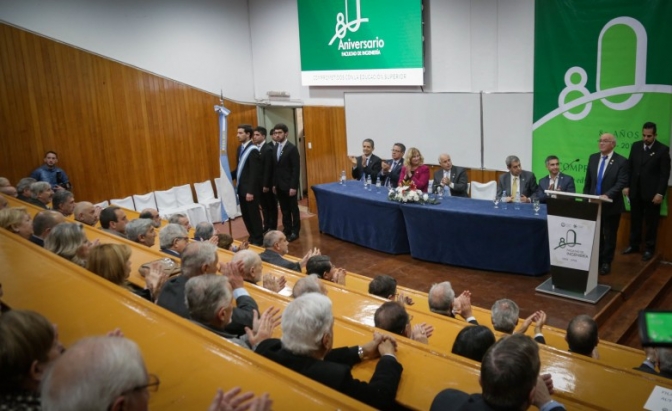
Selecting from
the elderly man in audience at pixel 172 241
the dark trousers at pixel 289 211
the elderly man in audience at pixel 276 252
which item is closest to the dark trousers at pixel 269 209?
the dark trousers at pixel 289 211

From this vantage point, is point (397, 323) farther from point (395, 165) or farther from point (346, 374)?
point (395, 165)

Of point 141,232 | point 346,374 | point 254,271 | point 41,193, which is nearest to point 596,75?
point 254,271

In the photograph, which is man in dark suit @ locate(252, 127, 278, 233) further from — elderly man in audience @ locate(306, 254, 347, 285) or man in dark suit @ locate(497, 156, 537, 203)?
elderly man in audience @ locate(306, 254, 347, 285)

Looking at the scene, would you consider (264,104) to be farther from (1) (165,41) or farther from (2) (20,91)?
(2) (20,91)

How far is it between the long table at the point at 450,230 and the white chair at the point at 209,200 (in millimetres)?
3009

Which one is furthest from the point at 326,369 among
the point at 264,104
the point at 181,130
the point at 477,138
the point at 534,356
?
the point at 264,104

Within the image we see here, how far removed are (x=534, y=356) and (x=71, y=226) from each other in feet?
9.67

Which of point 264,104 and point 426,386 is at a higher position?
point 264,104

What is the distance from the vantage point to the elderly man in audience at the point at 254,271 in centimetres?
371

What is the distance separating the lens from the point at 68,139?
907cm

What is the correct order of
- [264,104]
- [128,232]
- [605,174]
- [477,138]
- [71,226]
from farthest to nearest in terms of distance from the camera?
[264,104] < [477,138] < [605,174] < [128,232] < [71,226]

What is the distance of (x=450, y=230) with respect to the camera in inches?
265

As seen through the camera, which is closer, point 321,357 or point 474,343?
point 321,357

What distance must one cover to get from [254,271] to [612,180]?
4308 millimetres
